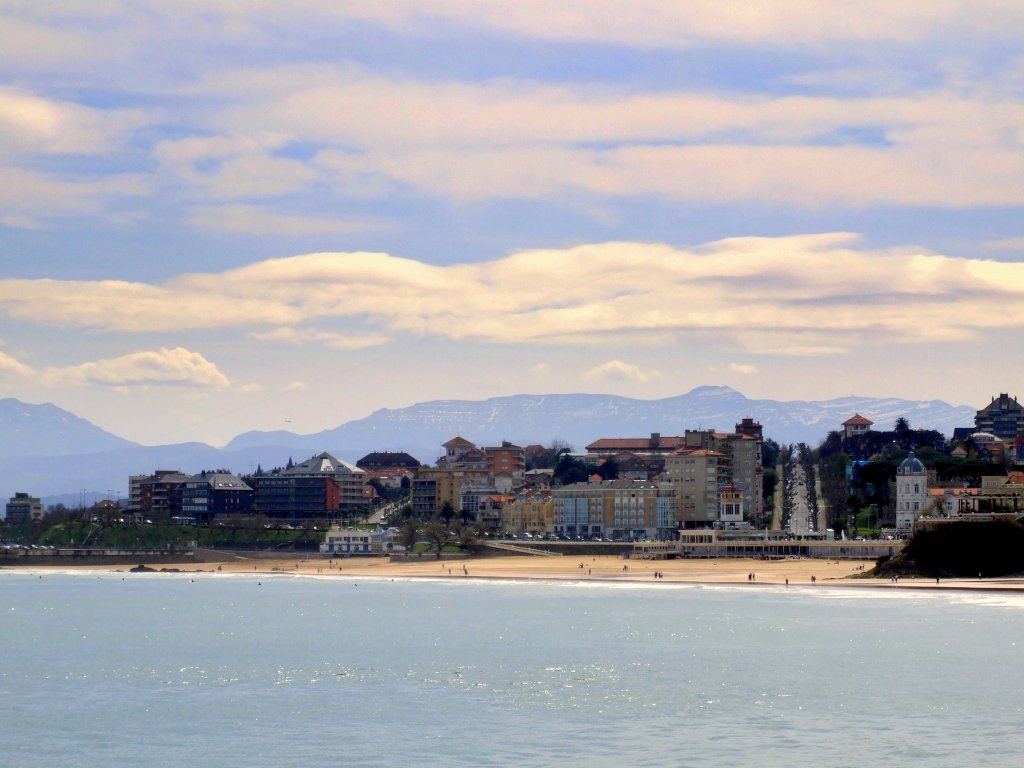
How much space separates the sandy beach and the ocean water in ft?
33.8

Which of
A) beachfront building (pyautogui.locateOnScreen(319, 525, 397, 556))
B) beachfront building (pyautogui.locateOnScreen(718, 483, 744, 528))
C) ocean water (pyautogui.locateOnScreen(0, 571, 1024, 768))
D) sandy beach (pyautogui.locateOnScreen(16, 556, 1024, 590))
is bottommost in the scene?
ocean water (pyautogui.locateOnScreen(0, 571, 1024, 768))

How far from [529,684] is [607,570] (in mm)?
85516

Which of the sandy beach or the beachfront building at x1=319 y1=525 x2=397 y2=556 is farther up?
the beachfront building at x1=319 y1=525 x2=397 y2=556

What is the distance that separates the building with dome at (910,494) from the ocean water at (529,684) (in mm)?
58221

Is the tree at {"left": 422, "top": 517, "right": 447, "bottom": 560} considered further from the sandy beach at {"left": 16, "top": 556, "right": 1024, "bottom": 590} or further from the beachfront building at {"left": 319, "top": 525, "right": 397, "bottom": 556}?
the sandy beach at {"left": 16, "top": 556, "right": 1024, "bottom": 590}

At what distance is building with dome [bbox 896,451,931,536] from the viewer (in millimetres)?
165375

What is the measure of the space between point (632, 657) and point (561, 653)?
3.74m

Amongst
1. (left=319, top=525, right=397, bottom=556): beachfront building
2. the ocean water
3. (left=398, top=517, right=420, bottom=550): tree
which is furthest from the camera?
(left=319, top=525, right=397, bottom=556): beachfront building

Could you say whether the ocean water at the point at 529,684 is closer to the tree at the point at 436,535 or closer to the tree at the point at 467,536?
the tree at the point at 467,536

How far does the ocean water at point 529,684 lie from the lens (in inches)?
1919

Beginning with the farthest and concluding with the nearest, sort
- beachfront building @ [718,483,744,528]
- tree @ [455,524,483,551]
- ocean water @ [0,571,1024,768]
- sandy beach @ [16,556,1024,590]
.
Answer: beachfront building @ [718,483,744,528]
tree @ [455,524,483,551]
sandy beach @ [16,556,1024,590]
ocean water @ [0,571,1024,768]

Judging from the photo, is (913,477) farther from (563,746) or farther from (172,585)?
(563,746)

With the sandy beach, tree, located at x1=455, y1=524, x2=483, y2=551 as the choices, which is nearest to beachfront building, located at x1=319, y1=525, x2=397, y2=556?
the sandy beach

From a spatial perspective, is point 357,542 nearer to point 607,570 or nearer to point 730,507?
point 730,507
